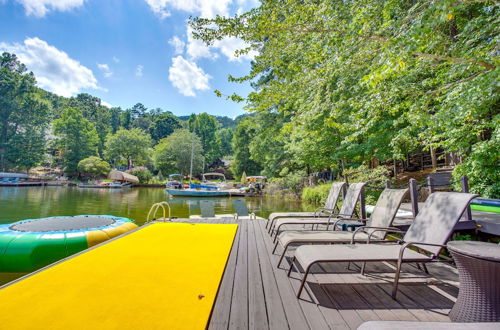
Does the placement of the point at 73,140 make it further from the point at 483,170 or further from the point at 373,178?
the point at 483,170

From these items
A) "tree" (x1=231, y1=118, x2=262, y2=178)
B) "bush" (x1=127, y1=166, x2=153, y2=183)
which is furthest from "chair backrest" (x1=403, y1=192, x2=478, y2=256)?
"bush" (x1=127, y1=166, x2=153, y2=183)

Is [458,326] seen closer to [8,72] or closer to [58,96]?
[8,72]

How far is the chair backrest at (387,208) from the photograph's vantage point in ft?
10.4

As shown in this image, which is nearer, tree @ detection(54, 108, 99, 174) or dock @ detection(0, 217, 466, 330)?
dock @ detection(0, 217, 466, 330)

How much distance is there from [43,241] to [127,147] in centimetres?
3833

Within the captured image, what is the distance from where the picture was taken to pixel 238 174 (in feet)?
120

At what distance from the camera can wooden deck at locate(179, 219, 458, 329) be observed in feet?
5.63

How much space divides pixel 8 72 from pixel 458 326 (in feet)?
181

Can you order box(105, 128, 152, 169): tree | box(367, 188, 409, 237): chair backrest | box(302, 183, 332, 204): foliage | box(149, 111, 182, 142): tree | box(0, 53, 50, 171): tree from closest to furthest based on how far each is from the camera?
box(367, 188, 409, 237): chair backrest, box(302, 183, 332, 204): foliage, box(0, 53, 50, 171): tree, box(105, 128, 152, 169): tree, box(149, 111, 182, 142): tree

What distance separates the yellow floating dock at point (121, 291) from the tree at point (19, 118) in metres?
45.4

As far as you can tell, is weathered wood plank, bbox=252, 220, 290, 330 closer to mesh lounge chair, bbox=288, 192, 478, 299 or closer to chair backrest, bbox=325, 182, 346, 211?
A: mesh lounge chair, bbox=288, 192, 478, 299

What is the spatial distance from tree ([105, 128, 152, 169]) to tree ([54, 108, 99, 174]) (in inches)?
138

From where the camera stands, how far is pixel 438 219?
2.40 metres

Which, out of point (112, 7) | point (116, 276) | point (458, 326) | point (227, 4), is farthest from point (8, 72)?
point (458, 326)
